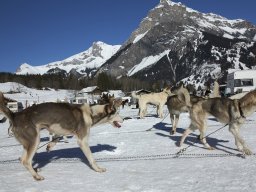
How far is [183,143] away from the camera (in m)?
10.9

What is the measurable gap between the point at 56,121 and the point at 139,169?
190 cm

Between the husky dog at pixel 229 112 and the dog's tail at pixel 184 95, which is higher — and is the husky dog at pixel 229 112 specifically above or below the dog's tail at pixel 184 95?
below

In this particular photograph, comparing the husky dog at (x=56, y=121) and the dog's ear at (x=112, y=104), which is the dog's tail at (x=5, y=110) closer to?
the husky dog at (x=56, y=121)

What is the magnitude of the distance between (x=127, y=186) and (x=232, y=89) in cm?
4119

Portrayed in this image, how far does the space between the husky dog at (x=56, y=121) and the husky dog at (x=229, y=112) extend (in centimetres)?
270

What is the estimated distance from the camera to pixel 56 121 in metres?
7.42

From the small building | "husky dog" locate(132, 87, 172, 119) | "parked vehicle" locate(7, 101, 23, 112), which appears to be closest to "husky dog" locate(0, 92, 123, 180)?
"husky dog" locate(132, 87, 172, 119)

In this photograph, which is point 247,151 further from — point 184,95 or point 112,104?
point 112,104

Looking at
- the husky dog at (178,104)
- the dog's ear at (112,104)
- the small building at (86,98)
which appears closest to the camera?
the dog's ear at (112,104)

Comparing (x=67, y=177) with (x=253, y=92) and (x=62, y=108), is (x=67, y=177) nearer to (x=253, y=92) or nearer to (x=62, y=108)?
(x=62, y=108)

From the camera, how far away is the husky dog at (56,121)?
6945mm

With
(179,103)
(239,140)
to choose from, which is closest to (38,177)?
(239,140)

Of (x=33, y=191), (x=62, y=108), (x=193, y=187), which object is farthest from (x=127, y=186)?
(x=62, y=108)

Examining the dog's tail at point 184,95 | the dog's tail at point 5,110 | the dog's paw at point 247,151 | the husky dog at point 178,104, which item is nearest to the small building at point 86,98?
the husky dog at point 178,104
